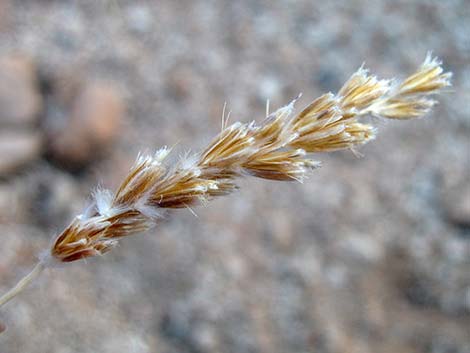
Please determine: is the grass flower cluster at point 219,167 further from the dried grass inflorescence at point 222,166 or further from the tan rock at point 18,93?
the tan rock at point 18,93

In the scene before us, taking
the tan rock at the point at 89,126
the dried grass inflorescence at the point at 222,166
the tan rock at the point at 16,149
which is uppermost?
the tan rock at the point at 89,126

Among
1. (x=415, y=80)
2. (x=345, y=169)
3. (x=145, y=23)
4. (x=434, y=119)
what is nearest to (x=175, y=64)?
(x=145, y=23)

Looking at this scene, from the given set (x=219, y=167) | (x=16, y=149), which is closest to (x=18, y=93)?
(x=16, y=149)

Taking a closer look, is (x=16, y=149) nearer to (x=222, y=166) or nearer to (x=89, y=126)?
(x=89, y=126)

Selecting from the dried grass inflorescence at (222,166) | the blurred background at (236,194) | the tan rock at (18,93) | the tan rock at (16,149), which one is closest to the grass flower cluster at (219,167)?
the dried grass inflorescence at (222,166)

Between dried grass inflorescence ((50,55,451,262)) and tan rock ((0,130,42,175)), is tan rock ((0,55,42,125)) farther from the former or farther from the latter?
dried grass inflorescence ((50,55,451,262))

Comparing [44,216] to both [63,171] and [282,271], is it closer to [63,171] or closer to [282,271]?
[63,171]

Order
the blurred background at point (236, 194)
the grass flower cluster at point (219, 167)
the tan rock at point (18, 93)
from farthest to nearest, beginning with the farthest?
1. the tan rock at point (18, 93)
2. the blurred background at point (236, 194)
3. the grass flower cluster at point (219, 167)
